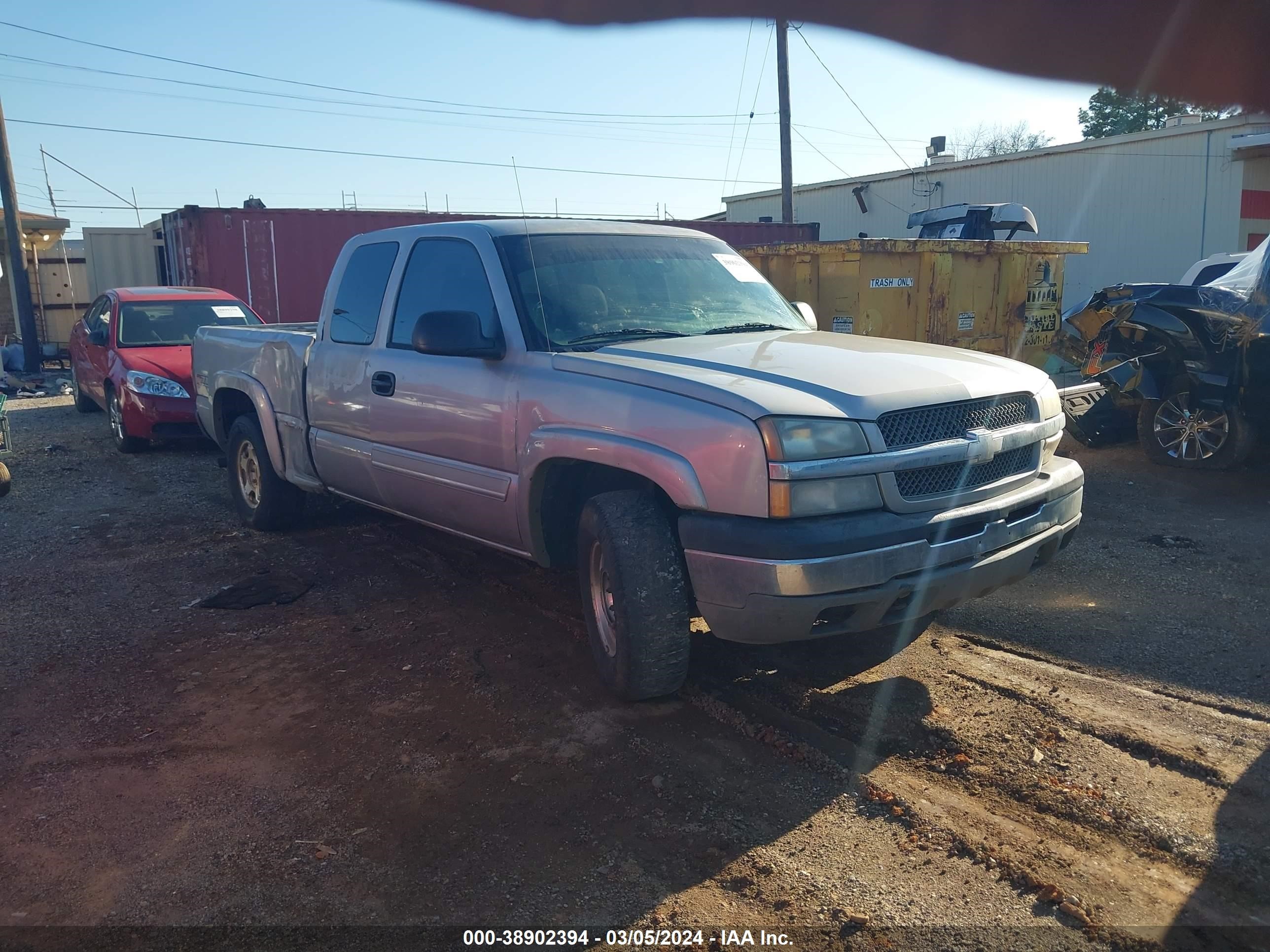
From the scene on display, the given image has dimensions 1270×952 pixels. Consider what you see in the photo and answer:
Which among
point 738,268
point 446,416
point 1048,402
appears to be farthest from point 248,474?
point 1048,402

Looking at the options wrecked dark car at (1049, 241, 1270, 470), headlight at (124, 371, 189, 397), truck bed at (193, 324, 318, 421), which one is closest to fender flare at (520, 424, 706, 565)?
truck bed at (193, 324, 318, 421)

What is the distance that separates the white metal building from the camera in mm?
17188

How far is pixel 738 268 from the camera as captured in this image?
5277 millimetres

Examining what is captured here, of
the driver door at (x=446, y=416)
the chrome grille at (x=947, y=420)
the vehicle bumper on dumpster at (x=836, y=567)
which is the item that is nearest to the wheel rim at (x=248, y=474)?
the driver door at (x=446, y=416)

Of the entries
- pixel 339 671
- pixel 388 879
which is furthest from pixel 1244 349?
pixel 388 879

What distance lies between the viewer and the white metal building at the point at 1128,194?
56.4ft

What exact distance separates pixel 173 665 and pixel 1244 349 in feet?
24.3

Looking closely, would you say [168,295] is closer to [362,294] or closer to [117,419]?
[117,419]

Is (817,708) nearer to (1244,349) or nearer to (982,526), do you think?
(982,526)

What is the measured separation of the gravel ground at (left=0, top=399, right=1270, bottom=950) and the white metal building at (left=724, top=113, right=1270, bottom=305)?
1384 cm

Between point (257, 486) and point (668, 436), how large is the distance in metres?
4.31

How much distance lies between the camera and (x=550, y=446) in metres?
4.04

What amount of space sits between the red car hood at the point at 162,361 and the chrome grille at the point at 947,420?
8.32 meters

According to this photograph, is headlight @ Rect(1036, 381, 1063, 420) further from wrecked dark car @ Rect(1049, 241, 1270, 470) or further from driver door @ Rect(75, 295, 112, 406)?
driver door @ Rect(75, 295, 112, 406)
